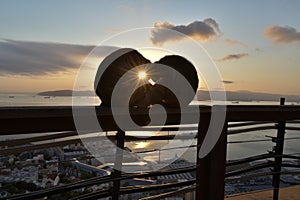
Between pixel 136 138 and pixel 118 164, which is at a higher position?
pixel 136 138

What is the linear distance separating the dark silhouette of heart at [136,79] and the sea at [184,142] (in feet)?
0.24

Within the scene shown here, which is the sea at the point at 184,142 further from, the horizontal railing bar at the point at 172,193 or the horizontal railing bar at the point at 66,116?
the horizontal railing bar at the point at 172,193

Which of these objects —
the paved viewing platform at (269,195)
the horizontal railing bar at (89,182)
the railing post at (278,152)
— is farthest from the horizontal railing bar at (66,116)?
the paved viewing platform at (269,195)

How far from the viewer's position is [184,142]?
1.55m

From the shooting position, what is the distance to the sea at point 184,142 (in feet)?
3.48

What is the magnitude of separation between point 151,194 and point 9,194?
815 mm

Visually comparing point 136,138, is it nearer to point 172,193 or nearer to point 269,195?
point 172,193

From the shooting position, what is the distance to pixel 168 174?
158 cm

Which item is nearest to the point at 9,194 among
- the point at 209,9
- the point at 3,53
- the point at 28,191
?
the point at 28,191

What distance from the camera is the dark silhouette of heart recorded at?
114 centimetres

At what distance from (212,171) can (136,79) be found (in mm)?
594

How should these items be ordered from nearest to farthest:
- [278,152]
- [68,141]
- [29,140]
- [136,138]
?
[29,140], [68,141], [136,138], [278,152]

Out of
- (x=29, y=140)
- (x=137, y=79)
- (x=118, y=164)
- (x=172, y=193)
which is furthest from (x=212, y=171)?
(x=29, y=140)

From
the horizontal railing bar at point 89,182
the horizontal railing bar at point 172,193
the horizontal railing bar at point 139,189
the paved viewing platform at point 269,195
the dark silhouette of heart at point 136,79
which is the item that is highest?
the dark silhouette of heart at point 136,79
